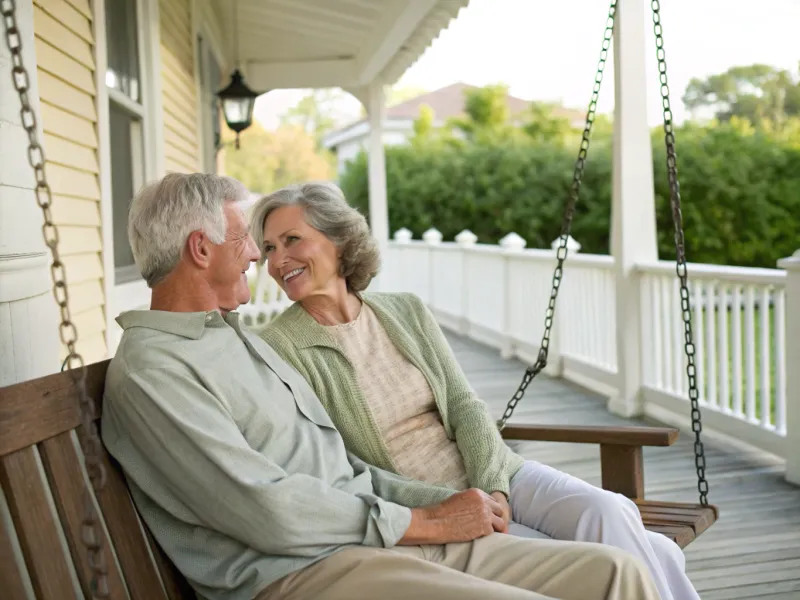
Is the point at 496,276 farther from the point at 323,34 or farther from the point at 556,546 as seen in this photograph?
the point at 556,546

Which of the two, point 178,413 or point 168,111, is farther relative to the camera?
point 168,111

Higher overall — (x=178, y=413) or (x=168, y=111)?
(x=168, y=111)

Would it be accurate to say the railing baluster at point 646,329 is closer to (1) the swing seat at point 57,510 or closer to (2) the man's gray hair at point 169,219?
(2) the man's gray hair at point 169,219

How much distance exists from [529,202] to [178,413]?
1604 cm

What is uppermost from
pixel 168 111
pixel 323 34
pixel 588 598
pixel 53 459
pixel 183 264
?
pixel 323 34

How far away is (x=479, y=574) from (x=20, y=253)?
1.10 m

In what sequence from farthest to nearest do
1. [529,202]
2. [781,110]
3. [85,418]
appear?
1. [781,110]
2. [529,202]
3. [85,418]

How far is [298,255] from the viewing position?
253 centimetres

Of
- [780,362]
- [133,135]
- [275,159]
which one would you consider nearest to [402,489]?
[780,362]

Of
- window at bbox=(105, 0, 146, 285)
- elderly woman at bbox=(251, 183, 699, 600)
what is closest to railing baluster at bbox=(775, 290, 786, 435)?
elderly woman at bbox=(251, 183, 699, 600)

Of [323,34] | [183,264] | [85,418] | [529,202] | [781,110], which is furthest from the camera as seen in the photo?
[781,110]

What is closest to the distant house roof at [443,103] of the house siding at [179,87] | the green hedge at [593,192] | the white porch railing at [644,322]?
the green hedge at [593,192]

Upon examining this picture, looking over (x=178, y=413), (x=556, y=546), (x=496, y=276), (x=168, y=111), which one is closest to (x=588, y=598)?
(x=556, y=546)

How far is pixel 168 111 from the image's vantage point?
19.0 ft
